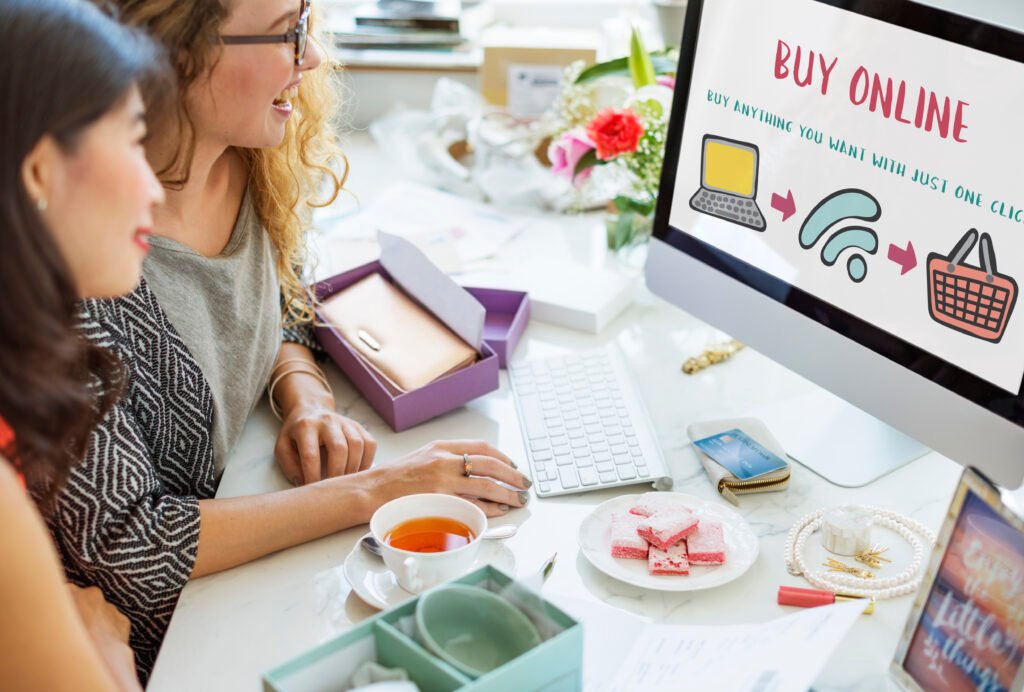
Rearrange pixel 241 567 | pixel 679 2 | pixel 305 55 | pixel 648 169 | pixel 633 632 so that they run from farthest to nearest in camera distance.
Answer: pixel 679 2 → pixel 648 169 → pixel 305 55 → pixel 241 567 → pixel 633 632

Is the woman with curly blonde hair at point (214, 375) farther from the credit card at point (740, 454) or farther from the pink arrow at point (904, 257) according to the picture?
the pink arrow at point (904, 257)

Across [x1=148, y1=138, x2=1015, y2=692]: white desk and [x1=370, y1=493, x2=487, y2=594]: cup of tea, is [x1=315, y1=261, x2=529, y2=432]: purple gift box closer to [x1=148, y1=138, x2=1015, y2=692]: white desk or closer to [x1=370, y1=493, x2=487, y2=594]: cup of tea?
[x1=148, y1=138, x2=1015, y2=692]: white desk

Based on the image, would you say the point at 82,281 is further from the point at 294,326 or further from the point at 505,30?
the point at 505,30

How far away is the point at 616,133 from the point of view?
65.4 inches

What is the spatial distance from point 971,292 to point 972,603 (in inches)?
13.3

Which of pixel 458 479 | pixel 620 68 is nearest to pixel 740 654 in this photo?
pixel 458 479

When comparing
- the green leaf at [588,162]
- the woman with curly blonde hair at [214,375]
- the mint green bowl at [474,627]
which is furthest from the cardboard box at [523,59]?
the mint green bowl at [474,627]

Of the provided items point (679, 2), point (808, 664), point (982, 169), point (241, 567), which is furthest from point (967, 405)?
point (679, 2)

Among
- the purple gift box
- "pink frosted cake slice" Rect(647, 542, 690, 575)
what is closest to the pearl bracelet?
"pink frosted cake slice" Rect(647, 542, 690, 575)

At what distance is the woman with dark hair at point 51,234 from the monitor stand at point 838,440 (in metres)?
0.79

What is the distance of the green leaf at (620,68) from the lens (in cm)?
191

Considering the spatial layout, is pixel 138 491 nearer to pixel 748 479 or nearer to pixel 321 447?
pixel 321 447

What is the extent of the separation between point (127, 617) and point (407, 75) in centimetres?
159

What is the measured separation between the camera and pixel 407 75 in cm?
237
